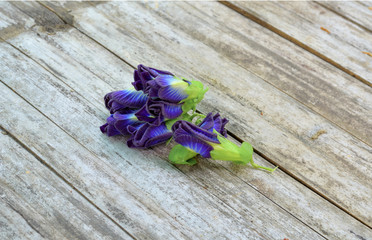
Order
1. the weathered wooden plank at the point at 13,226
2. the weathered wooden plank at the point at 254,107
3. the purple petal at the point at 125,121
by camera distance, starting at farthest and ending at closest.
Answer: the weathered wooden plank at the point at 254,107, the purple petal at the point at 125,121, the weathered wooden plank at the point at 13,226

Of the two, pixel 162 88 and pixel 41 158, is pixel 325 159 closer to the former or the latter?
pixel 162 88

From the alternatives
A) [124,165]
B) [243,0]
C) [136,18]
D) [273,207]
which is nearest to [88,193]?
[124,165]

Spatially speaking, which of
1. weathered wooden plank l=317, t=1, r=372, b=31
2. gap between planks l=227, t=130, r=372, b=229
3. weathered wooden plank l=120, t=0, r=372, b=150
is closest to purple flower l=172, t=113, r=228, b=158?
gap between planks l=227, t=130, r=372, b=229

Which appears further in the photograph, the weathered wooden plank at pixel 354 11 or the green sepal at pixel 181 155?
the weathered wooden plank at pixel 354 11

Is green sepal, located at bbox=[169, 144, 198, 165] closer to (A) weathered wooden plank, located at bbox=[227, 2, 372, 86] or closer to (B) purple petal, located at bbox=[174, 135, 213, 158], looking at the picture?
(B) purple petal, located at bbox=[174, 135, 213, 158]

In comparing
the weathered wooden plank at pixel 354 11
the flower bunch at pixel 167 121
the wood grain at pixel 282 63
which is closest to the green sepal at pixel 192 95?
the flower bunch at pixel 167 121

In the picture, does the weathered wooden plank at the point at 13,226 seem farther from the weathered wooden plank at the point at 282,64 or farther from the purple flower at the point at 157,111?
the weathered wooden plank at the point at 282,64

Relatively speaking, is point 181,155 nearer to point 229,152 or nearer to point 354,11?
point 229,152
